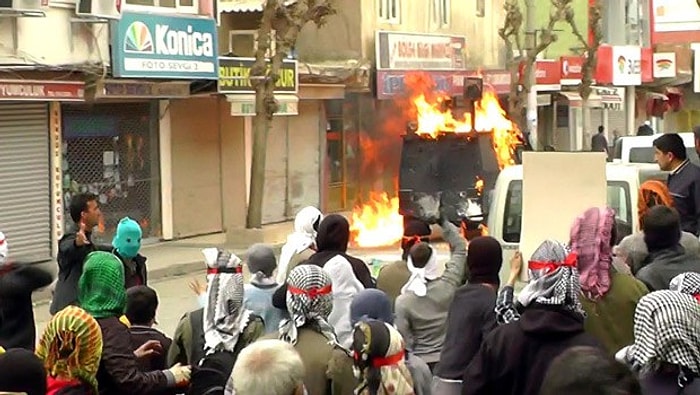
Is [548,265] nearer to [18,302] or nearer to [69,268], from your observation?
[18,302]

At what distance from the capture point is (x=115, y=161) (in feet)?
78.0

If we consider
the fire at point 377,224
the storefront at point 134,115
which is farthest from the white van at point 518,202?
the storefront at point 134,115

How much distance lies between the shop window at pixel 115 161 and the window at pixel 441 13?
43.7 ft

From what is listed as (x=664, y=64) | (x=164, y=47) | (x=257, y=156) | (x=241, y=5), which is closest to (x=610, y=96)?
(x=664, y=64)

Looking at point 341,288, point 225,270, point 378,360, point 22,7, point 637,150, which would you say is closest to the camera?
point 378,360

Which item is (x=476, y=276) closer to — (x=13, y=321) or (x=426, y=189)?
(x=13, y=321)

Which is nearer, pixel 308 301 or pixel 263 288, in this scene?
pixel 308 301

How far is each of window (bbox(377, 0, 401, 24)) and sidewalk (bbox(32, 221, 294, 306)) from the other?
7.95m

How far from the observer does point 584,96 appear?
39.5m

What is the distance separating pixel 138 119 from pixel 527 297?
19.8 meters

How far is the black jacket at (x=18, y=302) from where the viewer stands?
266 inches

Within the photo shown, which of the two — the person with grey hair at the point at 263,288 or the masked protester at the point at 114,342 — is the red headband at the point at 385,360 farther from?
the person with grey hair at the point at 263,288

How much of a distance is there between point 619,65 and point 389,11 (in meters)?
12.7

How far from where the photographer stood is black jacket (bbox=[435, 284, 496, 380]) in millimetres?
6551
